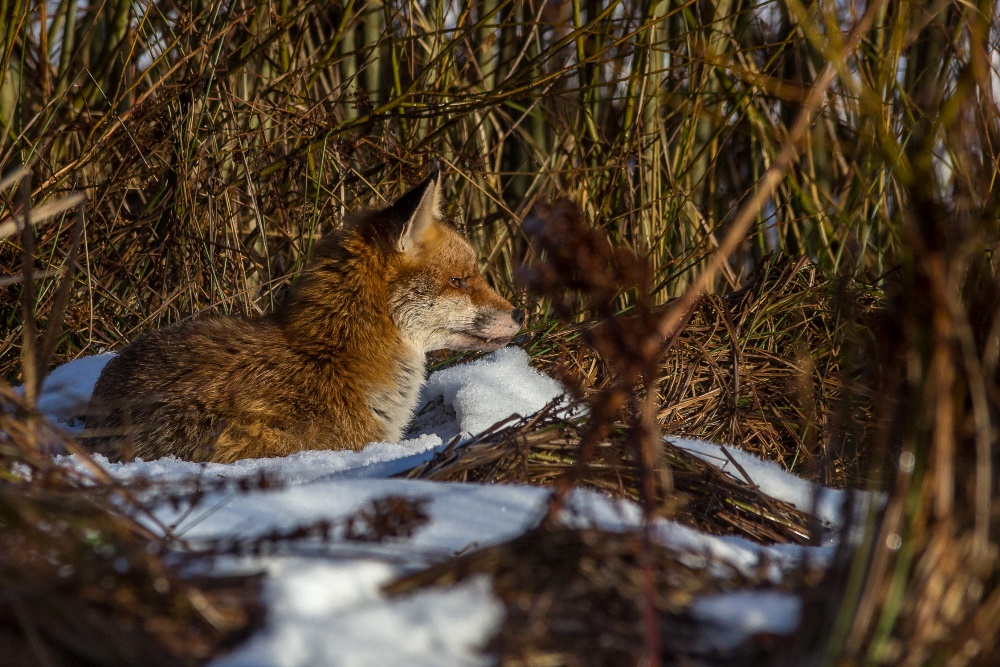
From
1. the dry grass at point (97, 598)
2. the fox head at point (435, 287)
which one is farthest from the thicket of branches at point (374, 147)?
the dry grass at point (97, 598)

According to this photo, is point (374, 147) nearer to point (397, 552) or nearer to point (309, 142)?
point (309, 142)

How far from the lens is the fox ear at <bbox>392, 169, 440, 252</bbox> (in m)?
4.98

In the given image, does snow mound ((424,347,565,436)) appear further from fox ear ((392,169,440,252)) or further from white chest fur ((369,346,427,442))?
fox ear ((392,169,440,252))

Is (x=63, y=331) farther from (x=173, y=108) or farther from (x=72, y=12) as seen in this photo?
(x=72, y=12)

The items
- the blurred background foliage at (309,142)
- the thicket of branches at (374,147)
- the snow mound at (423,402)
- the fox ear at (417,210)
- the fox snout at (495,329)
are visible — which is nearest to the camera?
the snow mound at (423,402)

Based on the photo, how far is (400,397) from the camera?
4.96 metres

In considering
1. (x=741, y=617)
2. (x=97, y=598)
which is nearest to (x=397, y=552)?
(x=97, y=598)

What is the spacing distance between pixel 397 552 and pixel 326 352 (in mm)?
2984

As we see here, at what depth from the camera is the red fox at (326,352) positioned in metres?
4.34

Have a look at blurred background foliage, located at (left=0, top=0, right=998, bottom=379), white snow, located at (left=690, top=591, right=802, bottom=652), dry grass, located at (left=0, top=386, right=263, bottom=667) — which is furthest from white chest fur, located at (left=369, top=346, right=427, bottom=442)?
white snow, located at (left=690, top=591, right=802, bottom=652)

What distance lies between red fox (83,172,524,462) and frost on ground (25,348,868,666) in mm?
812

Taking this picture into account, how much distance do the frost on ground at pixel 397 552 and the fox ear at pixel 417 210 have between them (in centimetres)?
179

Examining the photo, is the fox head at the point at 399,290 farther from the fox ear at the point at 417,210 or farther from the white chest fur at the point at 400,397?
the white chest fur at the point at 400,397

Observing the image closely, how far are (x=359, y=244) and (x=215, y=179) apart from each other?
172 cm
